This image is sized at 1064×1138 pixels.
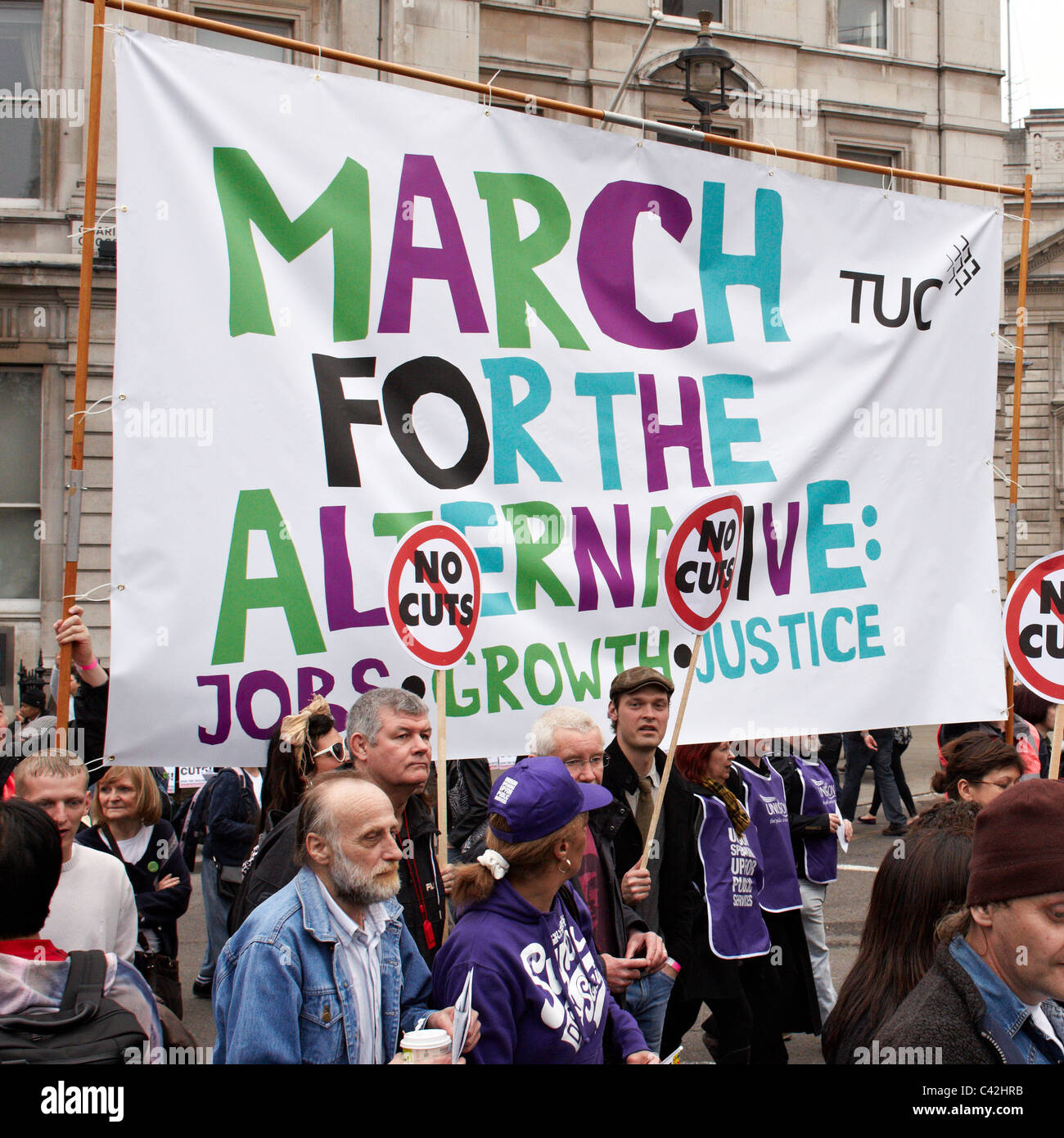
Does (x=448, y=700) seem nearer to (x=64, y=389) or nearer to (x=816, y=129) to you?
(x=64, y=389)

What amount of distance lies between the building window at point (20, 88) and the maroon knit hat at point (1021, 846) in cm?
1661

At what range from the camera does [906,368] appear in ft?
18.3

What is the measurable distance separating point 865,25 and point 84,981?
22.5m

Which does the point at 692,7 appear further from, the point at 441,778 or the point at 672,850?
the point at 441,778

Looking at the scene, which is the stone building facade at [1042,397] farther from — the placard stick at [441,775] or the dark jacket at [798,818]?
the placard stick at [441,775]

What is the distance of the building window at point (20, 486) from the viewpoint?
15492 millimetres

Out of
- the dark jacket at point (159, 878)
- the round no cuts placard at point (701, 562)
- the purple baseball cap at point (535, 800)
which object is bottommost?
the dark jacket at point (159, 878)

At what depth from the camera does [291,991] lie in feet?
8.89

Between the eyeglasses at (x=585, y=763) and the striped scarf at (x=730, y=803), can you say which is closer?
the eyeglasses at (x=585, y=763)

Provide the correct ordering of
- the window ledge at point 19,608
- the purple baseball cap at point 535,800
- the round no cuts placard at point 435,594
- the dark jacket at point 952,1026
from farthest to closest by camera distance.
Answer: the window ledge at point 19,608, the round no cuts placard at point 435,594, the purple baseball cap at point 535,800, the dark jacket at point 952,1026

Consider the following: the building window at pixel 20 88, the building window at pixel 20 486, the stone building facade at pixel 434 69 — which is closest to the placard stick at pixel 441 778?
the stone building facade at pixel 434 69

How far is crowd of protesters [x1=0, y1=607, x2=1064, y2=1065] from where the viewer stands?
240cm

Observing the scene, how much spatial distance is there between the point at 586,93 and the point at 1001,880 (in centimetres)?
1863
